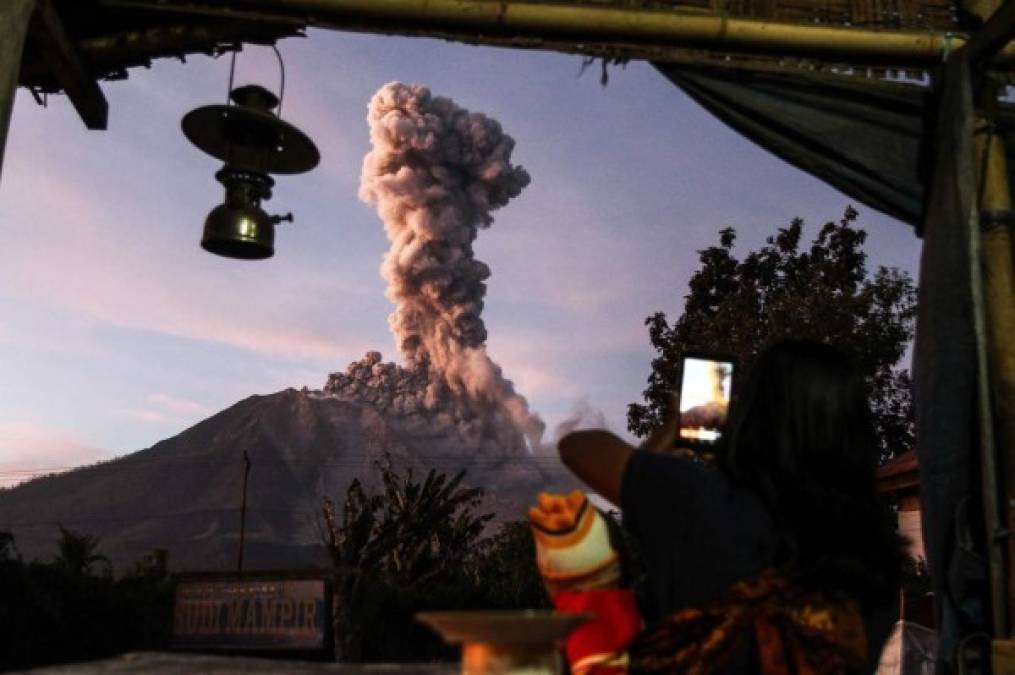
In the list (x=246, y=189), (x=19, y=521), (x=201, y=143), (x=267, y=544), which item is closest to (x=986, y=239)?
(x=246, y=189)

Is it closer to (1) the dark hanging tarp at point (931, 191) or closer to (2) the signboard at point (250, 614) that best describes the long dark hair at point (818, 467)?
(1) the dark hanging tarp at point (931, 191)

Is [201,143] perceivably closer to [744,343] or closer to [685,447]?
[685,447]

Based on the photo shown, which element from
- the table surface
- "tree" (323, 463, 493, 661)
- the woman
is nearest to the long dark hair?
the woman

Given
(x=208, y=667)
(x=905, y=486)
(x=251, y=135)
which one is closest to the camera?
(x=208, y=667)

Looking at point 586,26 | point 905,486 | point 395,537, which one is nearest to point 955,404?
point 586,26

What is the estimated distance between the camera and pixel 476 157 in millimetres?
143250

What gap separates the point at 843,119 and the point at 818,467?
8.16 ft

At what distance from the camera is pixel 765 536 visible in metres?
1.91

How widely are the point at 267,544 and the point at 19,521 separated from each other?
5929 cm

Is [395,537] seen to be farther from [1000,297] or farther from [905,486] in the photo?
[1000,297]

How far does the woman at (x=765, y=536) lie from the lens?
187 cm

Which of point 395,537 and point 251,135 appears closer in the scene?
point 251,135

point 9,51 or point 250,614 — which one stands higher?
point 9,51

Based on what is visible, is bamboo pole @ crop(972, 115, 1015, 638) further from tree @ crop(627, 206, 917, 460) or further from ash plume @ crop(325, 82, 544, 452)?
ash plume @ crop(325, 82, 544, 452)
